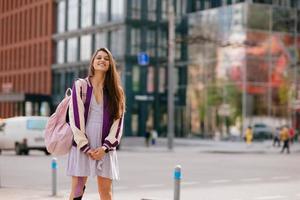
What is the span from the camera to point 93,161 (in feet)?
20.8

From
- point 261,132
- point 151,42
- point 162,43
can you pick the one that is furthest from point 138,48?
point 261,132

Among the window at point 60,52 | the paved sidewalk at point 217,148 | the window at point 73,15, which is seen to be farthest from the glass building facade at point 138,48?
the paved sidewalk at point 217,148

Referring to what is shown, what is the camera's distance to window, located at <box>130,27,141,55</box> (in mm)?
60719

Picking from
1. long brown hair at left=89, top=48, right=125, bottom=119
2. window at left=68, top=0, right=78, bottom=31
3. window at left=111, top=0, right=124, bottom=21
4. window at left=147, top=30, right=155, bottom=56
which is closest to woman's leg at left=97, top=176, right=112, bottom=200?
long brown hair at left=89, top=48, right=125, bottom=119

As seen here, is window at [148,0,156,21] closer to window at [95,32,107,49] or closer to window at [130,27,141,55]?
window at [130,27,141,55]

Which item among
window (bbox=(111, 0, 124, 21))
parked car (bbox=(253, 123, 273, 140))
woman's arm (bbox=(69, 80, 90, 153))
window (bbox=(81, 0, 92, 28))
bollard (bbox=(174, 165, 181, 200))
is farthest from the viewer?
window (bbox=(81, 0, 92, 28))

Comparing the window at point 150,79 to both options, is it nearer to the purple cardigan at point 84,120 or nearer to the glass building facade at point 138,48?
the glass building facade at point 138,48

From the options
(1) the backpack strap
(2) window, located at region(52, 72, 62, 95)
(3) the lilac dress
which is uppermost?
(2) window, located at region(52, 72, 62, 95)

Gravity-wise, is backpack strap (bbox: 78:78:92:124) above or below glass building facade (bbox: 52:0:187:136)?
below

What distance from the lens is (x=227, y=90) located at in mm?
55000

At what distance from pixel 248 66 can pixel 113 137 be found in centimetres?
4863

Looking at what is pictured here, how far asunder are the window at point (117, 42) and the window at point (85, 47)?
375 centimetres

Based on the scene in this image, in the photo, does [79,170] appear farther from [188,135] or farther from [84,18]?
[84,18]

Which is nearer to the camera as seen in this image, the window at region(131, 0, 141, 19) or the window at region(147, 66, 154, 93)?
the window at region(131, 0, 141, 19)
